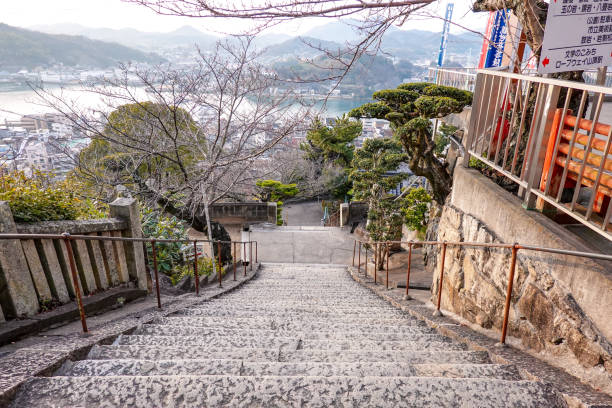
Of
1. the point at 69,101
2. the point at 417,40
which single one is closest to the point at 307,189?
the point at 69,101

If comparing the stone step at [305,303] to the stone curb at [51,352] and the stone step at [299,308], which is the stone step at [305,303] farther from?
the stone curb at [51,352]

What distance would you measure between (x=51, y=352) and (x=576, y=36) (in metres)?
3.98

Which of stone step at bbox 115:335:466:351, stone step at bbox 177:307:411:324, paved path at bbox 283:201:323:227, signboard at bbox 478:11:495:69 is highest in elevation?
signboard at bbox 478:11:495:69

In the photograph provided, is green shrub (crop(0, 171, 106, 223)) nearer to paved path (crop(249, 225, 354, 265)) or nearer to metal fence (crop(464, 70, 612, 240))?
metal fence (crop(464, 70, 612, 240))

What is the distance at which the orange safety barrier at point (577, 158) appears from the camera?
2252mm

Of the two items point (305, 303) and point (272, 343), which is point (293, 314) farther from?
point (272, 343)

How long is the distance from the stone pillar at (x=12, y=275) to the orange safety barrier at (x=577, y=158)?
402 centimetres

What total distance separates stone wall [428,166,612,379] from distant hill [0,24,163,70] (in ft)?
52.4

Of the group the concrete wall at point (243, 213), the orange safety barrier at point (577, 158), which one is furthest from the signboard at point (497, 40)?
the concrete wall at point (243, 213)

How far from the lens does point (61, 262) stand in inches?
121

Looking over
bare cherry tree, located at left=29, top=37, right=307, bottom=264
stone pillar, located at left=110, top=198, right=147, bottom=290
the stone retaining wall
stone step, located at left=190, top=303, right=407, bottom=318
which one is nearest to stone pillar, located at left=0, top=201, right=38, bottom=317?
the stone retaining wall

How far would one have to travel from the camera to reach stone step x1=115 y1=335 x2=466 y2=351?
8.18 ft

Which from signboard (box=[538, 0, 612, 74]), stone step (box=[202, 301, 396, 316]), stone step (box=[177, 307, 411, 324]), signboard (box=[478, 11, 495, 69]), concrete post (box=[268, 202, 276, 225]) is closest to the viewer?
signboard (box=[538, 0, 612, 74])

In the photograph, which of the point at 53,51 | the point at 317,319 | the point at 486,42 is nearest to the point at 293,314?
the point at 317,319
